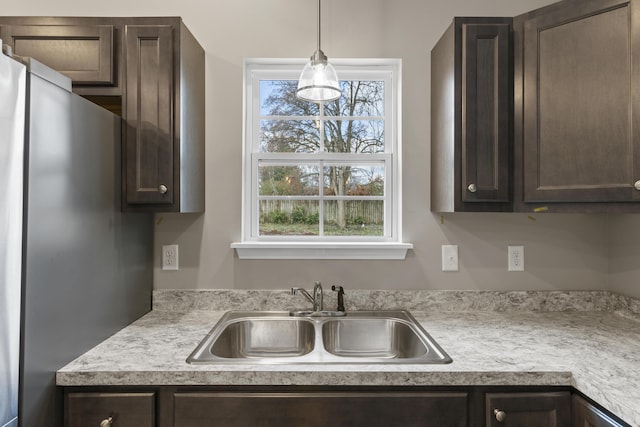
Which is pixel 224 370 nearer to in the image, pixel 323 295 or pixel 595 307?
pixel 323 295

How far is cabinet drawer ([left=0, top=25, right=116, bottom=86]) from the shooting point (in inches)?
59.9

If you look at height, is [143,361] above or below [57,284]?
below

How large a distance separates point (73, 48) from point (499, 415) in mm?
2059

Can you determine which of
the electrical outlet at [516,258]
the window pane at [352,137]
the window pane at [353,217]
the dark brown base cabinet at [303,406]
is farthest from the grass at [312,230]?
the dark brown base cabinet at [303,406]

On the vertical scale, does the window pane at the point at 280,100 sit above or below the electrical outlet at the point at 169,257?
above

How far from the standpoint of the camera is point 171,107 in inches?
60.4

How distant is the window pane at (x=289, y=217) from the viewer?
1998 millimetres

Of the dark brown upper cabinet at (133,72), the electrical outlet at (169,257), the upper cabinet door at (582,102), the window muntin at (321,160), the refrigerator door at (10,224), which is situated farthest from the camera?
the window muntin at (321,160)

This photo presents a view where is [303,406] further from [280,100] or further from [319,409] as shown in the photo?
[280,100]

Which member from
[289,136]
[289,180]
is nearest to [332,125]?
[289,136]

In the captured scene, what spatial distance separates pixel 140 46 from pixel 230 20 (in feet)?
1.82

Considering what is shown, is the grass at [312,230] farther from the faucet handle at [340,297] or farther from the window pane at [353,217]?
the faucet handle at [340,297]

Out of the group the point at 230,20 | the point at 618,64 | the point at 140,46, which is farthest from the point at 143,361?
the point at 618,64

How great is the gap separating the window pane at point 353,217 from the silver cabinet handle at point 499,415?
1005 mm
